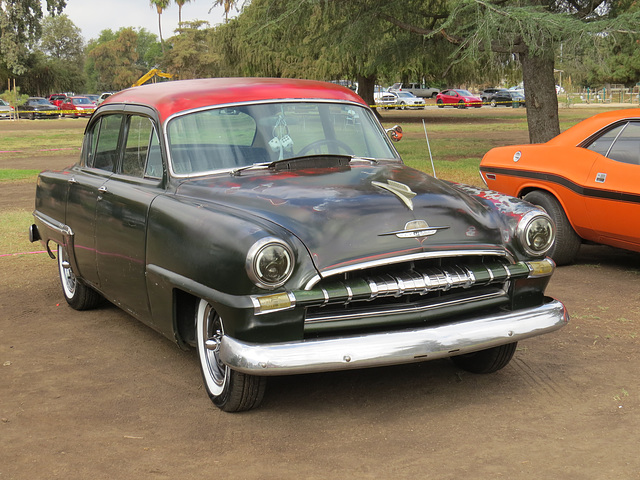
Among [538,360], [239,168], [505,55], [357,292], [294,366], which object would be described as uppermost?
[505,55]

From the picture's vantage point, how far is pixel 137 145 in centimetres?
548

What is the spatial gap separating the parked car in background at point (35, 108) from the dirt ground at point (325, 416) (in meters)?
49.4

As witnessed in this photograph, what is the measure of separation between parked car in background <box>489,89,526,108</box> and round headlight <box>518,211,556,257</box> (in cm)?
5188

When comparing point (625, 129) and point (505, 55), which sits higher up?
point (505, 55)

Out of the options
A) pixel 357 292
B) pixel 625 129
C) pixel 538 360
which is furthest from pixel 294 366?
pixel 625 129

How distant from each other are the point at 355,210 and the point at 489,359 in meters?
1.26

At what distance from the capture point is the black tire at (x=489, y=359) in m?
4.63

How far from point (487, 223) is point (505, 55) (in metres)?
13.1

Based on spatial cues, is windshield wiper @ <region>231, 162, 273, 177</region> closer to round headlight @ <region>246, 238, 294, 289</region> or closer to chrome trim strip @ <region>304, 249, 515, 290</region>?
round headlight @ <region>246, 238, 294, 289</region>

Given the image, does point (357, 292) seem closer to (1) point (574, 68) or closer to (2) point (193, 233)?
(2) point (193, 233)

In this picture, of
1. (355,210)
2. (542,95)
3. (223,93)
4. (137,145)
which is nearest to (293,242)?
(355,210)

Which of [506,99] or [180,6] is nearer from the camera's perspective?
[506,99]

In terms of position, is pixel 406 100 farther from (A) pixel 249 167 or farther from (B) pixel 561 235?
(A) pixel 249 167

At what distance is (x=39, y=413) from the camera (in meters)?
4.30
